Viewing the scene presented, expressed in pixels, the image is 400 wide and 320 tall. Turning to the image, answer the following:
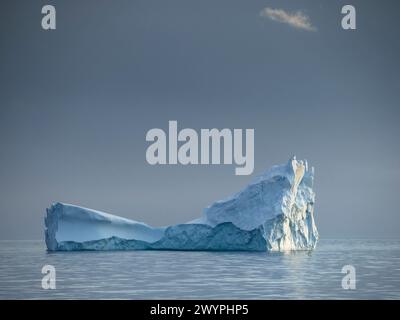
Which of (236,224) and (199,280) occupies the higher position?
(236,224)

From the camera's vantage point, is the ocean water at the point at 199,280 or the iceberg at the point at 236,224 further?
the iceberg at the point at 236,224

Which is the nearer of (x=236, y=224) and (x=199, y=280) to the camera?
(x=199, y=280)

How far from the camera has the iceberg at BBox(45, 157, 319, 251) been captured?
3219cm

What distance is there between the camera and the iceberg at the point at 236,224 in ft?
106

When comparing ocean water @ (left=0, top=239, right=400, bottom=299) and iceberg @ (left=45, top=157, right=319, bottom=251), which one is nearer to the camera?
ocean water @ (left=0, top=239, right=400, bottom=299)

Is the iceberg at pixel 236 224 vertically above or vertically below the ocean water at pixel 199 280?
above

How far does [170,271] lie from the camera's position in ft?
78.7

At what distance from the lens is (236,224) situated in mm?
32531

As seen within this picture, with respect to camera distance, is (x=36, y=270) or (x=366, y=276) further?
(x=36, y=270)

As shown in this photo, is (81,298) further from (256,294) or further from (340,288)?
(340,288)

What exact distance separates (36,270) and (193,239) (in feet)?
36.7

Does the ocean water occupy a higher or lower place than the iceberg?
lower
